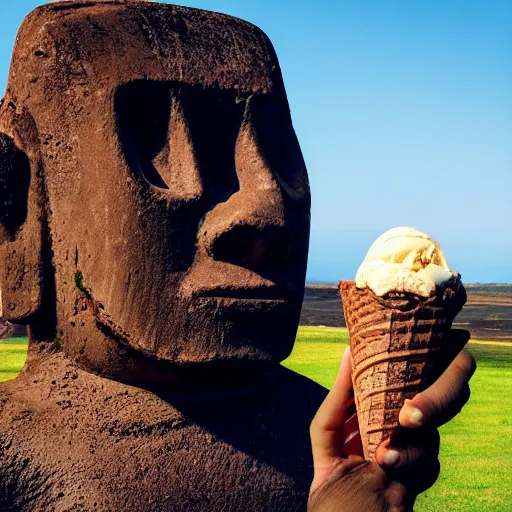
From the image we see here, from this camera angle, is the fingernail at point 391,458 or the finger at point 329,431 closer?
the fingernail at point 391,458

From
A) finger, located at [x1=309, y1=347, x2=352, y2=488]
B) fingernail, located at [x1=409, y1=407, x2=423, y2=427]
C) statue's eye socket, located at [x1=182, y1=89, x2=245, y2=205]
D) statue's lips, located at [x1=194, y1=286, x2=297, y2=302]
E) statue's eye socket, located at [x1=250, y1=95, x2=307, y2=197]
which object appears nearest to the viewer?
fingernail, located at [x1=409, y1=407, x2=423, y2=427]

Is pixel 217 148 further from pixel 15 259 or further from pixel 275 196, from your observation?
pixel 15 259

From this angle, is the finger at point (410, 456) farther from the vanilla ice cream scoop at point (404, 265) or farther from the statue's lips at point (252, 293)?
the statue's lips at point (252, 293)

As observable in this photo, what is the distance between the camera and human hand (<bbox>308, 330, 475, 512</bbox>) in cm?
249

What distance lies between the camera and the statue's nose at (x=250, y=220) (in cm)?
313

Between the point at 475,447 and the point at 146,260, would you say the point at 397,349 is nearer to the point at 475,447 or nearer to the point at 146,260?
the point at 146,260

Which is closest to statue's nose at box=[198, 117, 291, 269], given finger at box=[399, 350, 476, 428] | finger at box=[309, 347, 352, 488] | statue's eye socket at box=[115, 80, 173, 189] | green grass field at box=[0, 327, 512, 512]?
statue's eye socket at box=[115, 80, 173, 189]

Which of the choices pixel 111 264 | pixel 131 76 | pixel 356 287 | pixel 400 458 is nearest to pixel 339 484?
pixel 400 458

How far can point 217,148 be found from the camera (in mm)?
3346

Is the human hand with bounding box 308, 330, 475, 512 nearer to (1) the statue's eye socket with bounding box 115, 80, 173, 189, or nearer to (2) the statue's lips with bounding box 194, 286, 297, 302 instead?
(2) the statue's lips with bounding box 194, 286, 297, 302

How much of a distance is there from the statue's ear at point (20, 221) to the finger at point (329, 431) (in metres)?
1.18

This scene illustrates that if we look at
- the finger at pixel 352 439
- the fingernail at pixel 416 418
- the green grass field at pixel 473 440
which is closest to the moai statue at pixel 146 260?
the finger at pixel 352 439

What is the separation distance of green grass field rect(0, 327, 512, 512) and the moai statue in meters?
2.85

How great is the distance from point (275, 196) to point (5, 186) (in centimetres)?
96
